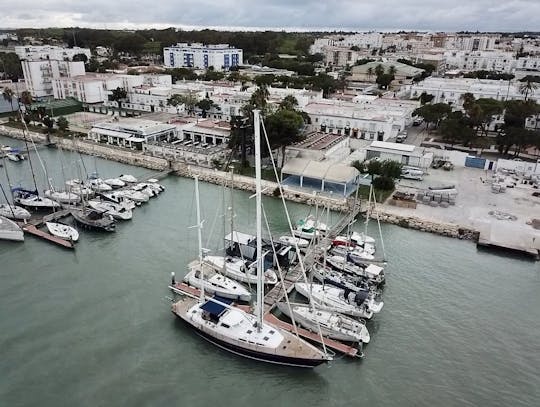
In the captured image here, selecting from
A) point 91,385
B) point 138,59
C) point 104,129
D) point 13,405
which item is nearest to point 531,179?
point 91,385

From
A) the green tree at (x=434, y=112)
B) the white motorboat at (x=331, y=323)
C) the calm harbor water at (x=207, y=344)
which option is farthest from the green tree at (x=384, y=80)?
the white motorboat at (x=331, y=323)

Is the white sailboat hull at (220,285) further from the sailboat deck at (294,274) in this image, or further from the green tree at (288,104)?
the green tree at (288,104)

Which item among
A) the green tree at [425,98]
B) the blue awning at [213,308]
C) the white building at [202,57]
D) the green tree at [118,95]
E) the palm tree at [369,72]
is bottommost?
the blue awning at [213,308]

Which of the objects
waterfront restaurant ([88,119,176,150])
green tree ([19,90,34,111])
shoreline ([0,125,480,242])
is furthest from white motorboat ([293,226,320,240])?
green tree ([19,90,34,111])

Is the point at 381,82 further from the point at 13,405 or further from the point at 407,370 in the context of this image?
the point at 13,405

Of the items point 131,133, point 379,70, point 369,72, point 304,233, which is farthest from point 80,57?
point 304,233
